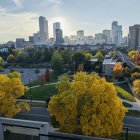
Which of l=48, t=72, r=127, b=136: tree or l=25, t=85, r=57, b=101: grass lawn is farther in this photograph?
l=25, t=85, r=57, b=101: grass lawn

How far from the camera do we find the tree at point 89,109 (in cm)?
2148

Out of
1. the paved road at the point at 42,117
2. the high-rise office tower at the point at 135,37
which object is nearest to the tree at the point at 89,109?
the paved road at the point at 42,117

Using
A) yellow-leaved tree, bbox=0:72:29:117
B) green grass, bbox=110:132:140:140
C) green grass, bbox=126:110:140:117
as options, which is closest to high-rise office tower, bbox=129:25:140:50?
green grass, bbox=126:110:140:117

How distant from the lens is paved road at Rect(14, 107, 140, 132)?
28.4 metres

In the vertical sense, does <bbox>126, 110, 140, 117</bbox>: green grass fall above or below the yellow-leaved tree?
below

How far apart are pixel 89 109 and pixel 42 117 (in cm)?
1101

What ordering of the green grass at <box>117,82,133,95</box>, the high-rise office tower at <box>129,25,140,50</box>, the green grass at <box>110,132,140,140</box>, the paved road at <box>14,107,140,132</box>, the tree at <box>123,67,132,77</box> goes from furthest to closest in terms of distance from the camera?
the high-rise office tower at <box>129,25,140,50</box> → the tree at <box>123,67,132,77</box> → the green grass at <box>117,82,133,95</box> → the paved road at <box>14,107,140,132</box> → the green grass at <box>110,132,140,140</box>

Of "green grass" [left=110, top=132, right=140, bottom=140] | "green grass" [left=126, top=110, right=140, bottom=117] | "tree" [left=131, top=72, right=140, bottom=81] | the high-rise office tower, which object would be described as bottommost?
"green grass" [left=126, top=110, right=140, bottom=117]

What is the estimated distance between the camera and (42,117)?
102 ft

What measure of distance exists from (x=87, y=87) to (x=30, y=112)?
42.2 ft

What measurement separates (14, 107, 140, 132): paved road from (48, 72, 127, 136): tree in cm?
638

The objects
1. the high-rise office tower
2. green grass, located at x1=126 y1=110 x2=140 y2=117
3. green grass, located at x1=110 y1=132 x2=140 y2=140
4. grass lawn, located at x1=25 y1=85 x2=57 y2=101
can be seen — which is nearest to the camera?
green grass, located at x1=110 y1=132 x2=140 y2=140

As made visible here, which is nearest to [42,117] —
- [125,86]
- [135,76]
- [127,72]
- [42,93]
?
[42,93]

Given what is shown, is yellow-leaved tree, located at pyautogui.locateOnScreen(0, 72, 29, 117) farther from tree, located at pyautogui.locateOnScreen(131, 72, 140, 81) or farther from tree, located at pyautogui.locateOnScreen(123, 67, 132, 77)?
tree, located at pyautogui.locateOnScreen(123, 67, 132, 77)
